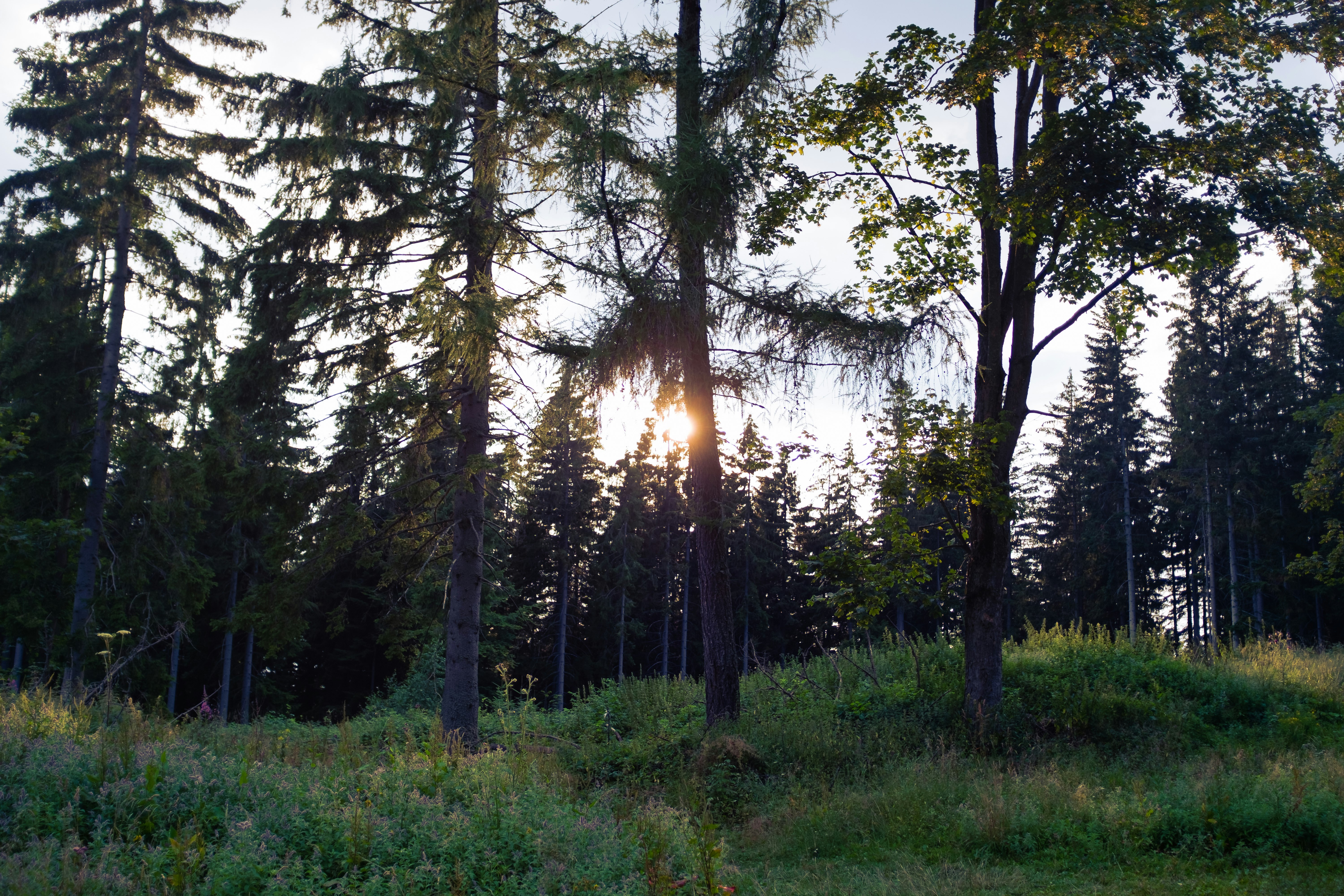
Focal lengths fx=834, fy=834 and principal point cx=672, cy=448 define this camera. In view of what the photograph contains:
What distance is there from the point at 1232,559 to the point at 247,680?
Answer: 35654 millimetres

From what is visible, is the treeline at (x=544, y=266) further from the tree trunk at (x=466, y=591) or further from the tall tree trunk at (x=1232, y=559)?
the tall tree trunk at (x=1232, y=559)

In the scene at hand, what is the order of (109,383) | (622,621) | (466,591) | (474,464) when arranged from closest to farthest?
(474,464), (466,591), (109,383), (622,621)

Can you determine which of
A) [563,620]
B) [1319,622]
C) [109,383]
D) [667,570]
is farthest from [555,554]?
[1319,622]

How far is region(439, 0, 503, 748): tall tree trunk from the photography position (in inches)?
436

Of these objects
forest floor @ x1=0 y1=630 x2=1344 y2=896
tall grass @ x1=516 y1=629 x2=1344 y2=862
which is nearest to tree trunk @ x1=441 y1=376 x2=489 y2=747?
forest floor @ x1=0 y1=630 x2=1344 y2=896

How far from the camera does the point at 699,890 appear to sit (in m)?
4.18

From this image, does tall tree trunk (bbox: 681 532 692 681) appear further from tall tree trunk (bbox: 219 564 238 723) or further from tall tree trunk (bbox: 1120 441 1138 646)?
tall tree trunk (bbox: 1120 441 1138 646)

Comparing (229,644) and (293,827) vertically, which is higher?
(293,827)

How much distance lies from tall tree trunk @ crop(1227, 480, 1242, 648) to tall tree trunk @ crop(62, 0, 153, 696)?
111 ft

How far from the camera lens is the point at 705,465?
32.6 feet

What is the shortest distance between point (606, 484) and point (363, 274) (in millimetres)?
27045

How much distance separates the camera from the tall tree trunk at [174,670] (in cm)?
2366

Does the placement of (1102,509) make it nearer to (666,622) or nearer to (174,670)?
(666,622)

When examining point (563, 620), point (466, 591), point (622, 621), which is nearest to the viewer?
point (466, 591)
